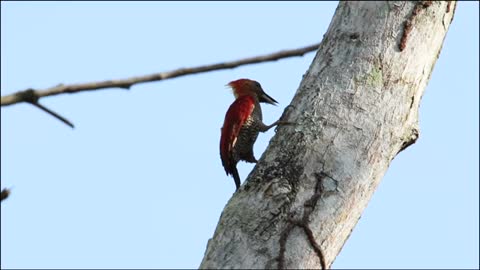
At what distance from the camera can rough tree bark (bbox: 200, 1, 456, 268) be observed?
2.77 meters

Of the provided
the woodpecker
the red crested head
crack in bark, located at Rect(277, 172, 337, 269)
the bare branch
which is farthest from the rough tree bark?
the red crested head

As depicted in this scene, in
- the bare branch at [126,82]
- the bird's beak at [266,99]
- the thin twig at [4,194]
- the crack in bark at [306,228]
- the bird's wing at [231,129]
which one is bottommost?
the thin twig at [4,194]

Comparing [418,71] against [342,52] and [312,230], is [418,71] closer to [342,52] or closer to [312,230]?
[342,52]

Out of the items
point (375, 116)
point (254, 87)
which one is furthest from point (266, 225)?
point (254, 87)

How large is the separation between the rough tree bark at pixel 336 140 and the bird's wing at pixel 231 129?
5.86 ft

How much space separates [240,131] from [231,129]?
12 cm

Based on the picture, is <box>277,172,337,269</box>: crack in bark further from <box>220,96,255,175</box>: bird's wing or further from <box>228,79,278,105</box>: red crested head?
<box>228,79,278,105</box>: red crested head

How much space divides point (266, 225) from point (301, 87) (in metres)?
0.69

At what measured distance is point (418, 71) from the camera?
3.13m

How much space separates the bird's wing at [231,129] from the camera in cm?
506

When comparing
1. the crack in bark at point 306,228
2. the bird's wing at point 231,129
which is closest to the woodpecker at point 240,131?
Answer: the bird's wing at point 231,129

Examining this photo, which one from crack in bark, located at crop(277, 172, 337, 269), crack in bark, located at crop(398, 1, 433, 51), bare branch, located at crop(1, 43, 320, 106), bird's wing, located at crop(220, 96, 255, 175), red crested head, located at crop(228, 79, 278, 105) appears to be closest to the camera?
bare branch, located at crop(1, 43, 320, 106)

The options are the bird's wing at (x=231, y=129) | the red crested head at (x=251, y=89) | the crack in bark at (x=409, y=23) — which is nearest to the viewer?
the crack in bark at (x=409, y=23)

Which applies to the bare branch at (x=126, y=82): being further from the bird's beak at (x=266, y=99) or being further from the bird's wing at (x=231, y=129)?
the bird's beak at (x=266, y=99)
